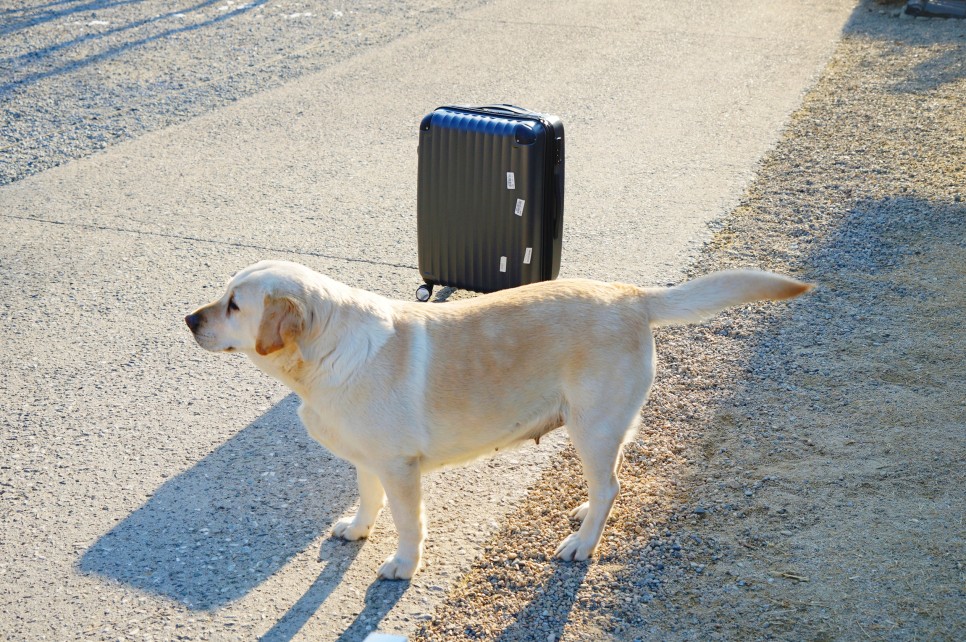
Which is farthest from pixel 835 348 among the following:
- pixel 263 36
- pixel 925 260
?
pixel 263 36

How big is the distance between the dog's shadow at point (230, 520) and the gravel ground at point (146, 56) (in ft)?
16.0

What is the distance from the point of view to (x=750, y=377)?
205 inches

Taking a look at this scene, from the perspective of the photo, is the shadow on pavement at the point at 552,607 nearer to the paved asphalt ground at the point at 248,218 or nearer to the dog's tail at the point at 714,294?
the paved asphalt ground at the point at 248,218

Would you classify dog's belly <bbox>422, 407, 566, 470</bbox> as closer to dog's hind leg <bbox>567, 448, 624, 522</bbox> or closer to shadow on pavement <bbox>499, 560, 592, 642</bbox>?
dog's hind leg <bbox>567, 448, 624, 522</bbox>

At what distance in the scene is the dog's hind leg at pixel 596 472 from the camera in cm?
367

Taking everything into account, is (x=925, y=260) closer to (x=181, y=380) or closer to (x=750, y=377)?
(x=750, y=377)

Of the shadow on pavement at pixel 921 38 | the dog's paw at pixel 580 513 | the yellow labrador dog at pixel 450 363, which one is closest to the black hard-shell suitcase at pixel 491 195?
the yellow labrador dog at pixel 450 363

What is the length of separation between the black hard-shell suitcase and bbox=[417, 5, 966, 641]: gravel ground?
100 centimetres

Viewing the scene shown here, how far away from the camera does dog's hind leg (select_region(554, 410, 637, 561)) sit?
12.0 ft

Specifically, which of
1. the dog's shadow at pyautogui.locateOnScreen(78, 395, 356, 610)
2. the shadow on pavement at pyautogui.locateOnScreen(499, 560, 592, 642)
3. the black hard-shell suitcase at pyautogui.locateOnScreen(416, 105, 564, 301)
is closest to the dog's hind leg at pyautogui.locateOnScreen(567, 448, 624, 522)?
the shadow on pavement at pyautogui.locateOnScreen(499, 560, 592, 642)

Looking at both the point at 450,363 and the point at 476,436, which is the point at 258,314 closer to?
the point at 450,363

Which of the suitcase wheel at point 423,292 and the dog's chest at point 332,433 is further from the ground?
the dog's chest at point 332,433

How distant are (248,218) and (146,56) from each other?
5213 millimetres

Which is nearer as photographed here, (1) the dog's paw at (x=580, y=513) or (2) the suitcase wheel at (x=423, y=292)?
(1) the dog's paw at (x=580, y=513)
